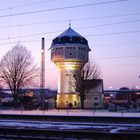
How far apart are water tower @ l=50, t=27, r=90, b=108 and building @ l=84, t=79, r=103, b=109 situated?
208 cm

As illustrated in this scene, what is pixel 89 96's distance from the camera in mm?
79688

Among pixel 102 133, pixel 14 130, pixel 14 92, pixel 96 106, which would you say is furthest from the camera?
pixel 96 106

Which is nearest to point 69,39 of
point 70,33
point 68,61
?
point 70,33

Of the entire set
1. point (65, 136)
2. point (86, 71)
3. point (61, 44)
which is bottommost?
point (65, 136)

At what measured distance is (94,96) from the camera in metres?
79.4

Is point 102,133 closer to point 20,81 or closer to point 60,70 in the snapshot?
point 20,81

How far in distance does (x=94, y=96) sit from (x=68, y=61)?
29.7 ft

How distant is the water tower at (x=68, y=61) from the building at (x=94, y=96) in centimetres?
Answer: 208

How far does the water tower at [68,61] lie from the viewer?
80.4m

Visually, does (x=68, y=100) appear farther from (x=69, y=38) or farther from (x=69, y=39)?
(x=69, y=38)

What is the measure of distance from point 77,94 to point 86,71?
19.2ft

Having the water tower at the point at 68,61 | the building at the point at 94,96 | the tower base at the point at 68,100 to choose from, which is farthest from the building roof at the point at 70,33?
the tower base at the point at 68,100

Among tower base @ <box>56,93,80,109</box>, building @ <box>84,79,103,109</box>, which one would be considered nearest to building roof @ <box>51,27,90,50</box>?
building @ <box>84,79,103,109</box>

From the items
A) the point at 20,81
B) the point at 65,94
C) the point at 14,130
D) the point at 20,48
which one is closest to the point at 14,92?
the point at 20,81
